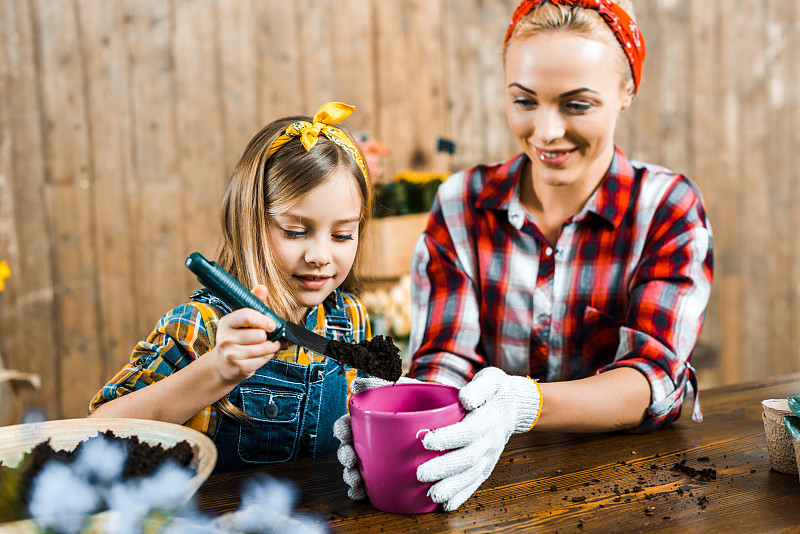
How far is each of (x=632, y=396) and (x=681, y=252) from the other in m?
0.31

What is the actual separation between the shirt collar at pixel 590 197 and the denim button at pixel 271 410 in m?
0.58

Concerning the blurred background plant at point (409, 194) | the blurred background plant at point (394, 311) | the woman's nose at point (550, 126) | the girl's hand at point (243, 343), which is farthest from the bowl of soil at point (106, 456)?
the blurred background plant at point (409, 194)

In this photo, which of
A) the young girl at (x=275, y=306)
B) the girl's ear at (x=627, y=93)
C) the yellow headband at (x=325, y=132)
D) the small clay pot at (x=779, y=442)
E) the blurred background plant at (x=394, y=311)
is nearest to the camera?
the small clay pot at (x=779, y=442)

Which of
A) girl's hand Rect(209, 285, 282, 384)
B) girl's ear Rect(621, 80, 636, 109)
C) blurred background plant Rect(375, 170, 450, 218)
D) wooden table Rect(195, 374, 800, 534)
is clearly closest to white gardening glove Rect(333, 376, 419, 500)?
wooden table Rect(195, 374, 800, 534)

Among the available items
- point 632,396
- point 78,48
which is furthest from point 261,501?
point 78,48

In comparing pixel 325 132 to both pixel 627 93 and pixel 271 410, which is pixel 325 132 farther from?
pixel 627 93

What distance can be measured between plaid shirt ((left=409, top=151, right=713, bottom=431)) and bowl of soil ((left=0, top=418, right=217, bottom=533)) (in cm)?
63

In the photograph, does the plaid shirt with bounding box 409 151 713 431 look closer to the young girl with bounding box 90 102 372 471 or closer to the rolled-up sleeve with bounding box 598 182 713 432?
the rolled-up sleeve with bounding box 598 182 713 432

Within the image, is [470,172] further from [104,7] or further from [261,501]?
[104,7]

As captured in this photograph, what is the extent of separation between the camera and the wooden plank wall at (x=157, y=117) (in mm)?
2439

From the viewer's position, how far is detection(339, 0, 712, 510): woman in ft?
3.79

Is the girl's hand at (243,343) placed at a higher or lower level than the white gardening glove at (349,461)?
higher

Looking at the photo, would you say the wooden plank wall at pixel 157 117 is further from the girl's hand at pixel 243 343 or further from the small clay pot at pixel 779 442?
the small clay pot at pixel 779 442

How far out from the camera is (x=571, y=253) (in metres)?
1.35
